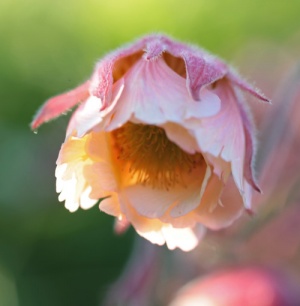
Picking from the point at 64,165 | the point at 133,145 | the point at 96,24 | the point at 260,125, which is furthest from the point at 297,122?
the point at 96,24

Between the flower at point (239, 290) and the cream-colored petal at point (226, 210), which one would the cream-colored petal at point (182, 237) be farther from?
the flower at point (239, 290)

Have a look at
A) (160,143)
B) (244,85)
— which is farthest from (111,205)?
(244,85)

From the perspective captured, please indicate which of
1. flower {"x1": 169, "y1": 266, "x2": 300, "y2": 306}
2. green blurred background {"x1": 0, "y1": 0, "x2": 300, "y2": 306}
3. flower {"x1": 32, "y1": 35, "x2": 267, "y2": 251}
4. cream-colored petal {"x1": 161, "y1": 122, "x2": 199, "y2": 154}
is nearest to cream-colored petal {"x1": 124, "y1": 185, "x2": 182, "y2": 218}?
flower {"x1": 32, "y1": 35, "x2": 267, "y2": 251}

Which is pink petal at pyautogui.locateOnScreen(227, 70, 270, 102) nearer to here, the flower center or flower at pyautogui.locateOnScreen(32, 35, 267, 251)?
flower at pyautogui.locateOnScreen(32, 35, 267, 251)

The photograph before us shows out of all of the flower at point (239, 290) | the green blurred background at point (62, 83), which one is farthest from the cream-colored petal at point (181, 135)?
the green blurred background at point (62, 83)

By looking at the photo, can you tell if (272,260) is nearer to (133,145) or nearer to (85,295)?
Answer: (133,145)

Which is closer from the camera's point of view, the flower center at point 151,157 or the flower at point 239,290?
the flower center at point 151,157

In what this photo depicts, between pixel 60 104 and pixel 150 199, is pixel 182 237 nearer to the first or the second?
pixel 150 199
